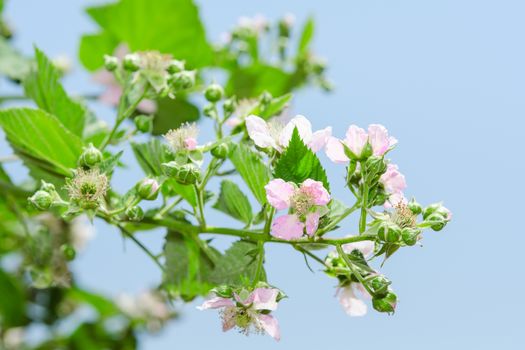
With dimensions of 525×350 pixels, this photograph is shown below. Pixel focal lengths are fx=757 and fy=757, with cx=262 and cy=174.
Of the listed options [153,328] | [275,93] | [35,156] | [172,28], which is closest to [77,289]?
[153,328]

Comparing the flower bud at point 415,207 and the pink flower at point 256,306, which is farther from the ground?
the flower bud at point 415,207

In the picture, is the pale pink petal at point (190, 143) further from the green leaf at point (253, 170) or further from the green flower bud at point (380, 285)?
the green flower bud at point (380, 285)

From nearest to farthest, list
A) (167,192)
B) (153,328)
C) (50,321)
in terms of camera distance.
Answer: (167,192), (50,321), (153,328)

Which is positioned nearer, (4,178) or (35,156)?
(35,156)

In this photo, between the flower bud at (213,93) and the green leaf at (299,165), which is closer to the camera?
the green leaf at (299,165)

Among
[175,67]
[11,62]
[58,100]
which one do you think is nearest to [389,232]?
[175,67]

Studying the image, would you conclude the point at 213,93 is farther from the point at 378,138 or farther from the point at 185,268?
the point at 378,138

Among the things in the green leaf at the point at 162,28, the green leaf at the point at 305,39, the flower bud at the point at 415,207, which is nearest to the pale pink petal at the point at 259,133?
the flower bud at the point at 415,207

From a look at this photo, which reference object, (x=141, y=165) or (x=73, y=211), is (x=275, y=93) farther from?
(x=73, y=211)
